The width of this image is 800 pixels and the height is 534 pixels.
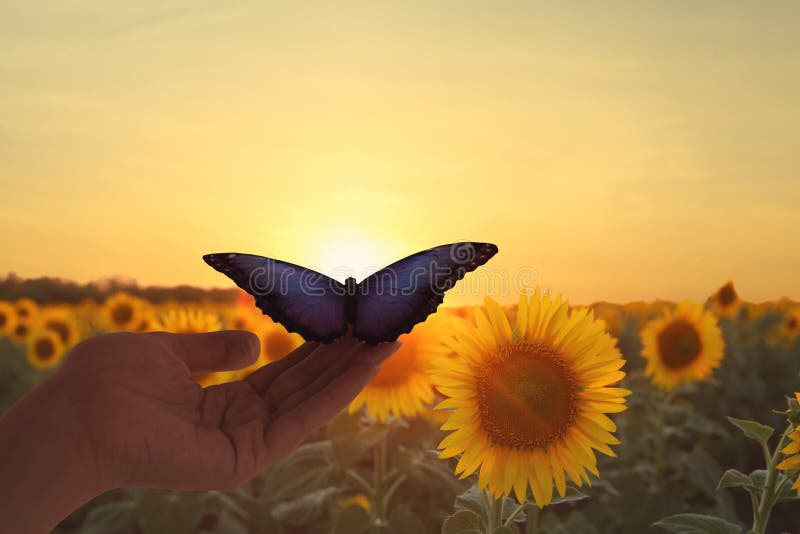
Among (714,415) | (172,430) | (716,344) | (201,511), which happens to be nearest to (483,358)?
(172,430)

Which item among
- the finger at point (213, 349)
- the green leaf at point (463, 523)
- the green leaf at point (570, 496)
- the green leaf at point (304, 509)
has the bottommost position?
the green leaf at point (304, 509)

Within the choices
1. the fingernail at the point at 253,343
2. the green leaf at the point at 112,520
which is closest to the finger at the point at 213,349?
the fingernail at the point at 253,343

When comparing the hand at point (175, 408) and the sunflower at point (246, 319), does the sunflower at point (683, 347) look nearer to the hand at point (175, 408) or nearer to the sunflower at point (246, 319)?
the sunflower at point (246, 319)

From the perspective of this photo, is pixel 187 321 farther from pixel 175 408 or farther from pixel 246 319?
pixel 175 408

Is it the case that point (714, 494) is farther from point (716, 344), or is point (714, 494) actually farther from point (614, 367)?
point (614, 367)

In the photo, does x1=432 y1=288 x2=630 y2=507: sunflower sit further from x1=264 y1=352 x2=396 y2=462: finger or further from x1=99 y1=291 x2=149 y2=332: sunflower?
x1=99 y1=291 x2=149 y2=332: sunflower
